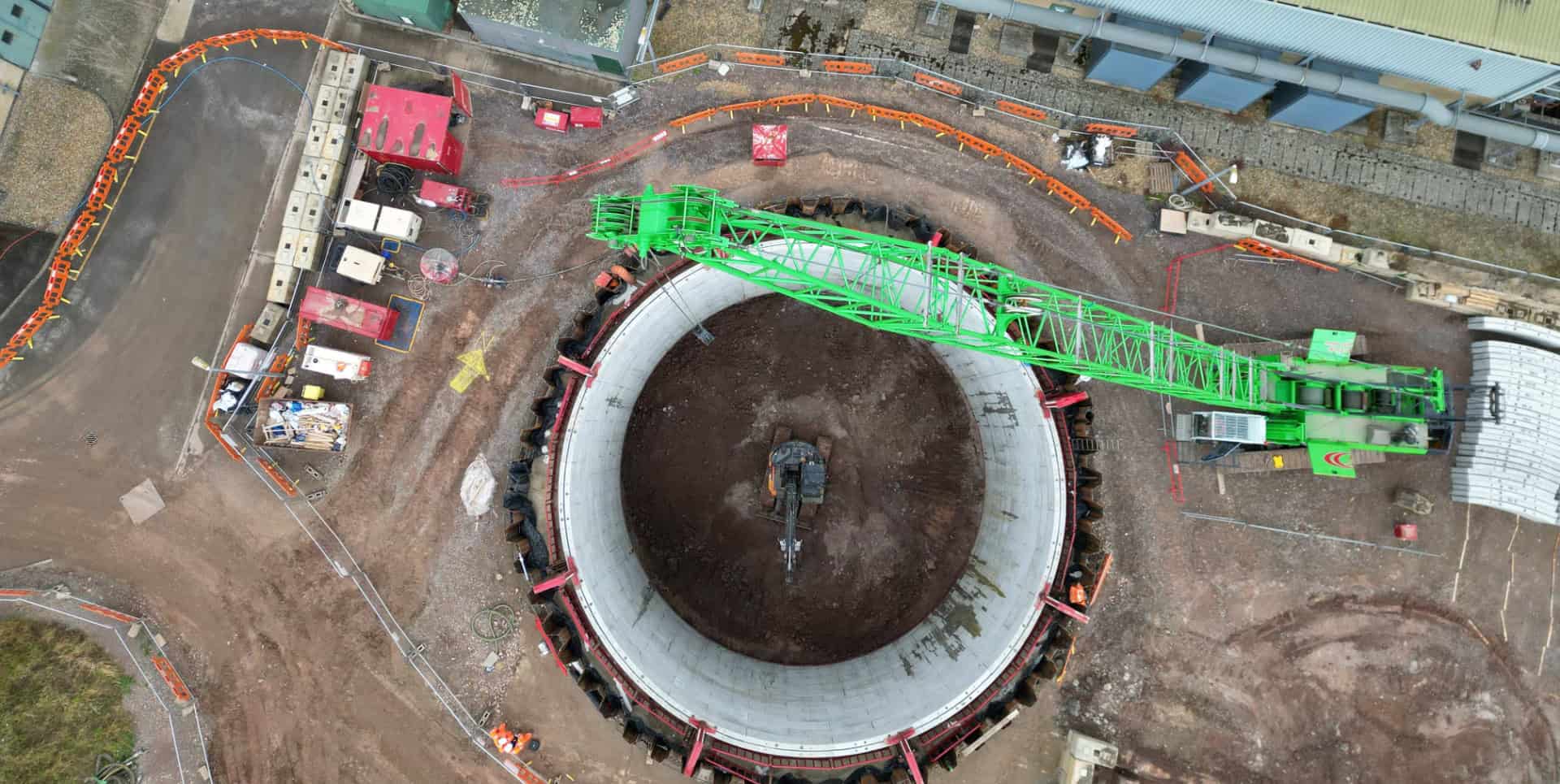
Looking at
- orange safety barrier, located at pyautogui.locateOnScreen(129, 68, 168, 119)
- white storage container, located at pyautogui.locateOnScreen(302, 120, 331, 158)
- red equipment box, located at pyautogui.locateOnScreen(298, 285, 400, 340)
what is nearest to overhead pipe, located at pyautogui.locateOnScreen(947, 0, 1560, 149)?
white storage container, located at pyautogui.locateOnScreen(302, 120, 331, 158)

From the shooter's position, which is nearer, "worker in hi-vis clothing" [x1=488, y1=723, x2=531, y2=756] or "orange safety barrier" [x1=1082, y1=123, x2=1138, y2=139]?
"worker in hi-vis clothing" [x1=488, y1=723, x2=531, y2=756]

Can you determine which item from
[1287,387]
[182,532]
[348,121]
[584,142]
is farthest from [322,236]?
[1287,387]

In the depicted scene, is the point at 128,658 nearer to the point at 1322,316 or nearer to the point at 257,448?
the point at 257,448

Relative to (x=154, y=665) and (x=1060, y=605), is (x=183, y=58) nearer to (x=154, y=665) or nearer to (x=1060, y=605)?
(x=154, y=665)

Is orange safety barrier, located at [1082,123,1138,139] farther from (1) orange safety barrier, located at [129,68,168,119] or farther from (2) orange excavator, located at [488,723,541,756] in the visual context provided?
(1) orange safety barrier, located at [129,68,168,119]

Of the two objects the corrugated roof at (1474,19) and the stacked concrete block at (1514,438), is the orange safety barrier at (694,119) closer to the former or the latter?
the corrugated roof at (1474,19)

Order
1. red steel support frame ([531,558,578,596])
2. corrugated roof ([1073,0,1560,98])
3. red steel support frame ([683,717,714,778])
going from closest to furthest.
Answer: corrugated roof ([1073,0,1560,98]), red steel support frame ([683,717,714,778]), red steel support frame ([531,558,578,596])
